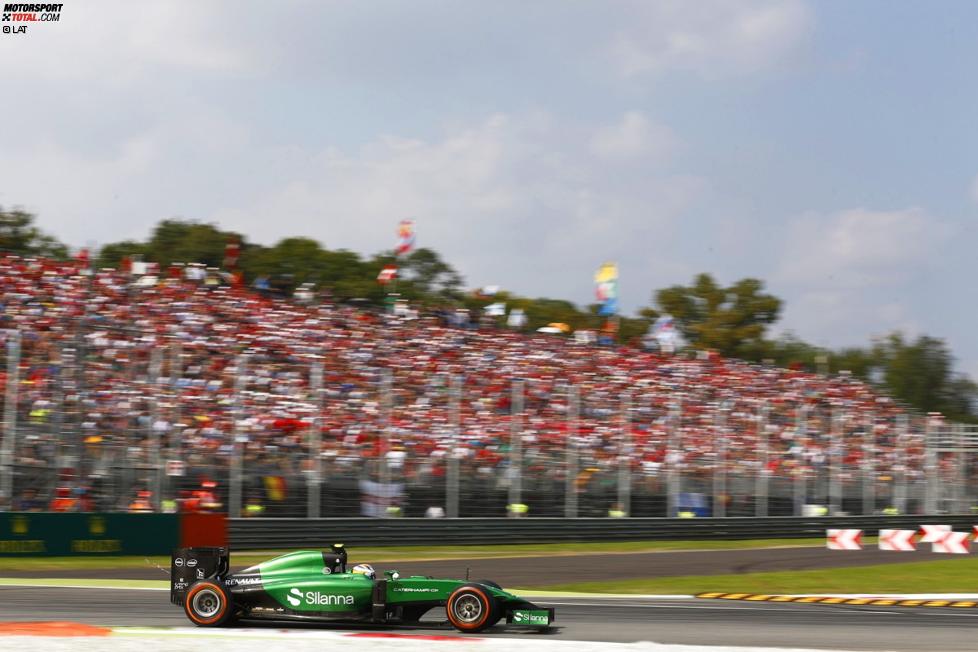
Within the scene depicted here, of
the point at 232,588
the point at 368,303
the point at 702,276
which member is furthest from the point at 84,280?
the point at 702,276

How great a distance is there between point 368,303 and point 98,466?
39.8 ft

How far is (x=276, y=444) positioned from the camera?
63.8 feet

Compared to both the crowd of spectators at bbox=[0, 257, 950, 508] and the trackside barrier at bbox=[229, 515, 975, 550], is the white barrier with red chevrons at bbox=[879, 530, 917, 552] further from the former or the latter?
the crowd of spectators at bbox=[0, 257, 950, 508]

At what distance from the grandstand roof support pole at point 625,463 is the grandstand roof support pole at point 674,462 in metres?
0.87

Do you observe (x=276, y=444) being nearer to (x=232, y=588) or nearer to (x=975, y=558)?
(x=232, y=588)

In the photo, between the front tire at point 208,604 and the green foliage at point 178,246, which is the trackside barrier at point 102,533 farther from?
the green foliage at point 178,246

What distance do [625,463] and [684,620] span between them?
11.7m

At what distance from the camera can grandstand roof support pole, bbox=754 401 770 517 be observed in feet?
81.8

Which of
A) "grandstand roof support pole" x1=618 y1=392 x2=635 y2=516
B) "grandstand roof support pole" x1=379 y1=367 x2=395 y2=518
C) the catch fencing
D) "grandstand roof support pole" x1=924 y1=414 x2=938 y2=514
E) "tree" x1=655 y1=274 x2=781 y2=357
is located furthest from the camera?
"tree" x1=655 y1=274 x2=781 y2=357

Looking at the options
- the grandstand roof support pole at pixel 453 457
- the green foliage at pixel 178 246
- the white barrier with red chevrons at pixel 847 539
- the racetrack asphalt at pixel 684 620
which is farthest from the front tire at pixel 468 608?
the green foliage at pixel 178 246

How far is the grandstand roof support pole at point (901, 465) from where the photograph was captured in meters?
27.4

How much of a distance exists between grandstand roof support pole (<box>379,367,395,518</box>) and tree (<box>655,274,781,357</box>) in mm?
36343

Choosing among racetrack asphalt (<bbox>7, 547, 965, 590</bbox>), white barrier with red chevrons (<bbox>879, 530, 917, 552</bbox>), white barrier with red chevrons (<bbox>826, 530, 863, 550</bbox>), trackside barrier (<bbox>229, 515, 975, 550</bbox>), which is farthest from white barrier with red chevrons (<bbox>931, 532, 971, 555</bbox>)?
trackside barrier (<bbox>229, 515, 975, 550</bbox>)

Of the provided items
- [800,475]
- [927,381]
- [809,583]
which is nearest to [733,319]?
[927,381]
